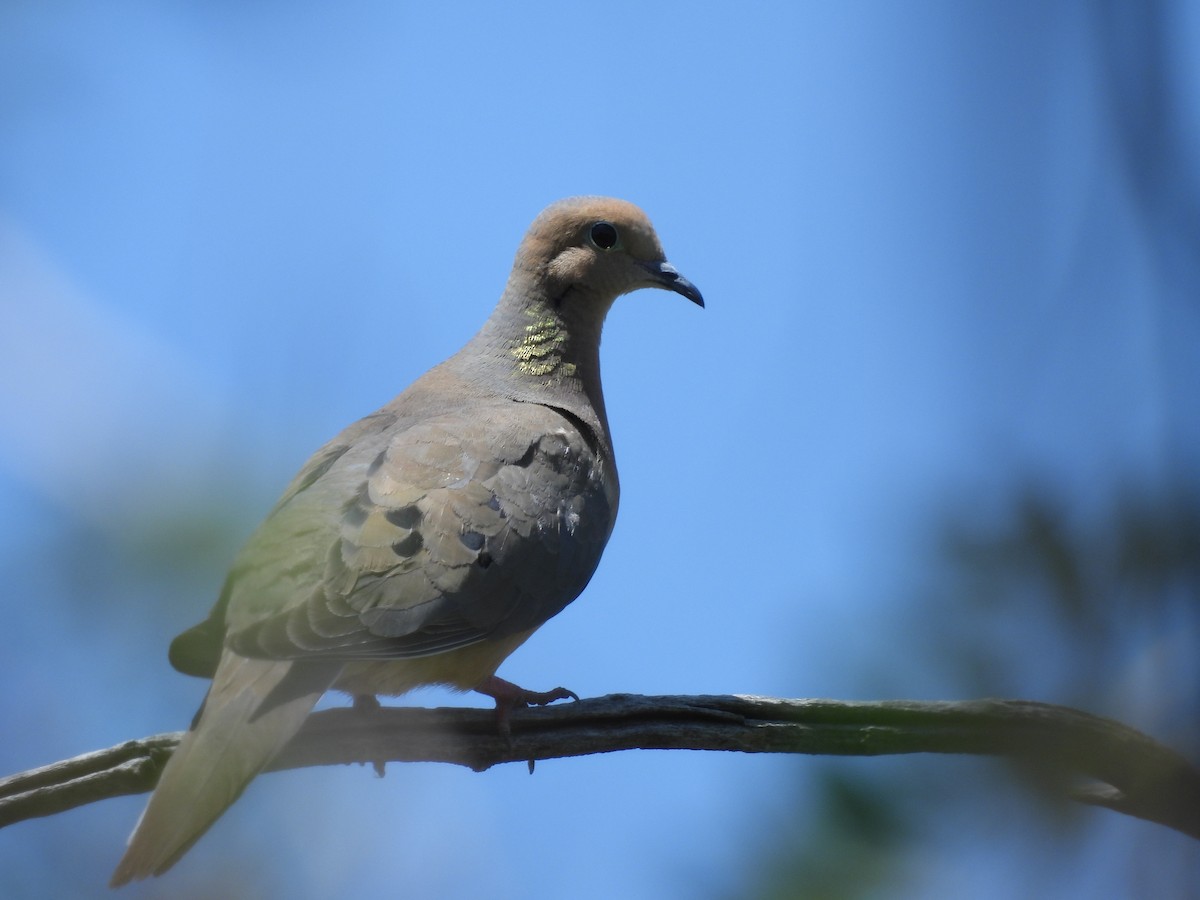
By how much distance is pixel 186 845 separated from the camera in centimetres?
174

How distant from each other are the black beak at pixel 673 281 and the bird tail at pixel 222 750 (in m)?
2.16

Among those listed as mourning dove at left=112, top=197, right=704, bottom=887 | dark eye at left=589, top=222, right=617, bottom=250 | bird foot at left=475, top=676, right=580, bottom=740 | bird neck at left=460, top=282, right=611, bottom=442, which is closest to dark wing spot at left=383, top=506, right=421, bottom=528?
mourning dove at left=112, top=197, right=704, bottom=887

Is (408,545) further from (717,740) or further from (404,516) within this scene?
(717,740)

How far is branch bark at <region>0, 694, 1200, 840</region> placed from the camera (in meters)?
1.30

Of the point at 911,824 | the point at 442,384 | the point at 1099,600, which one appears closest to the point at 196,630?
the point at 911,824

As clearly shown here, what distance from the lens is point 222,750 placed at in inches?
85.7

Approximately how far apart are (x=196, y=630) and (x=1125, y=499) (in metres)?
1.28

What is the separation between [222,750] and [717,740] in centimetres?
108

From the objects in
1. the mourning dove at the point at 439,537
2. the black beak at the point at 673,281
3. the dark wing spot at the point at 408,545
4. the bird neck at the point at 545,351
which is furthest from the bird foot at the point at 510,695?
the black beak at the point at 673,281

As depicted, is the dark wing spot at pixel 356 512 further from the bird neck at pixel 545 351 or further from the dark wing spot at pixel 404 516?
the bird neck at pixel 545 351

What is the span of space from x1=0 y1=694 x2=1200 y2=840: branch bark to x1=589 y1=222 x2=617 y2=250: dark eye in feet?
6.45

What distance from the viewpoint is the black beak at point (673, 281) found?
4.45 meters

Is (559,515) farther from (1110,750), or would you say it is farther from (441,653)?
(1110,750)

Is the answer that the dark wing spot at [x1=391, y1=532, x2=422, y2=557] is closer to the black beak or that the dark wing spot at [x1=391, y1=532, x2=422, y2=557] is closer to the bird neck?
the bird neck
